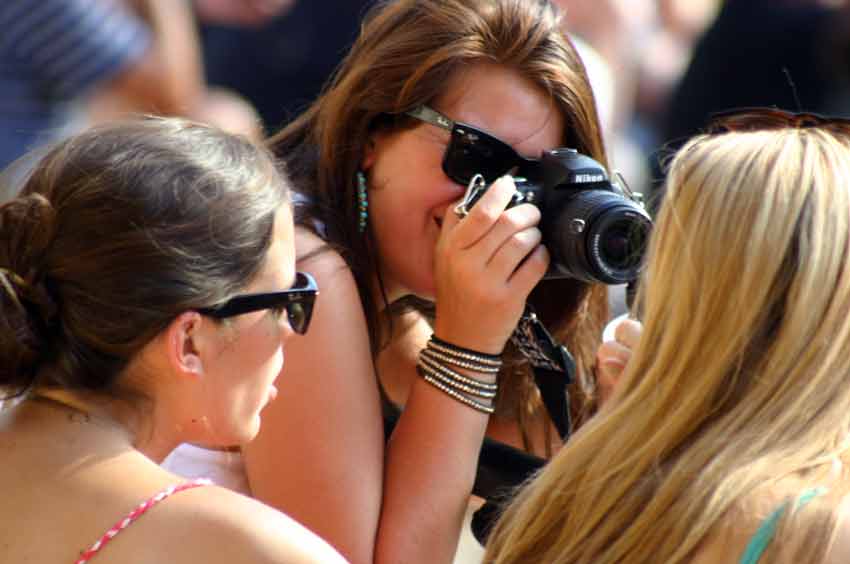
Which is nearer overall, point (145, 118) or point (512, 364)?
point (145, 118)

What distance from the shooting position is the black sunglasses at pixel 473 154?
74.5 inches

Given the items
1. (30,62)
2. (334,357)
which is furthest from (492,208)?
(30,62)

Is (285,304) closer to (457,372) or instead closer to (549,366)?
(457,372)

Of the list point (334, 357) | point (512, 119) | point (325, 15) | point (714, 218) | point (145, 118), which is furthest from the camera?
point (325, 15)

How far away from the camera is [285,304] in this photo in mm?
1491

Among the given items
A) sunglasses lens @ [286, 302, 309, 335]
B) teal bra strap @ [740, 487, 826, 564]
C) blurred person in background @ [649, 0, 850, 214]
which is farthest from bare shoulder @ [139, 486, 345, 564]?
blurred person in background @ [649, 0, 850, 214]

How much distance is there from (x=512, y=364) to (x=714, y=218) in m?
0.81

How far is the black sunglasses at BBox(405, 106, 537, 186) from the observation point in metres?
1.89

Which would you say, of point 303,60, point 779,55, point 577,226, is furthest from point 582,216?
point 779,55

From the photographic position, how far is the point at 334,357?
180cm

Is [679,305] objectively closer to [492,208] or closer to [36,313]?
[492,208]

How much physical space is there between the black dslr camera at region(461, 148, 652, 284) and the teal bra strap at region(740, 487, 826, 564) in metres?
0.59

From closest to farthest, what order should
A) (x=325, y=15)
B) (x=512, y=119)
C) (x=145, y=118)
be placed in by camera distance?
(x=145, y=118) → (x=512, y=119) → (x=325, y=15)

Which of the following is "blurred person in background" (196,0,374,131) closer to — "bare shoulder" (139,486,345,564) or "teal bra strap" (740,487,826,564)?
"bare shoulder" (139,486,345,564)
